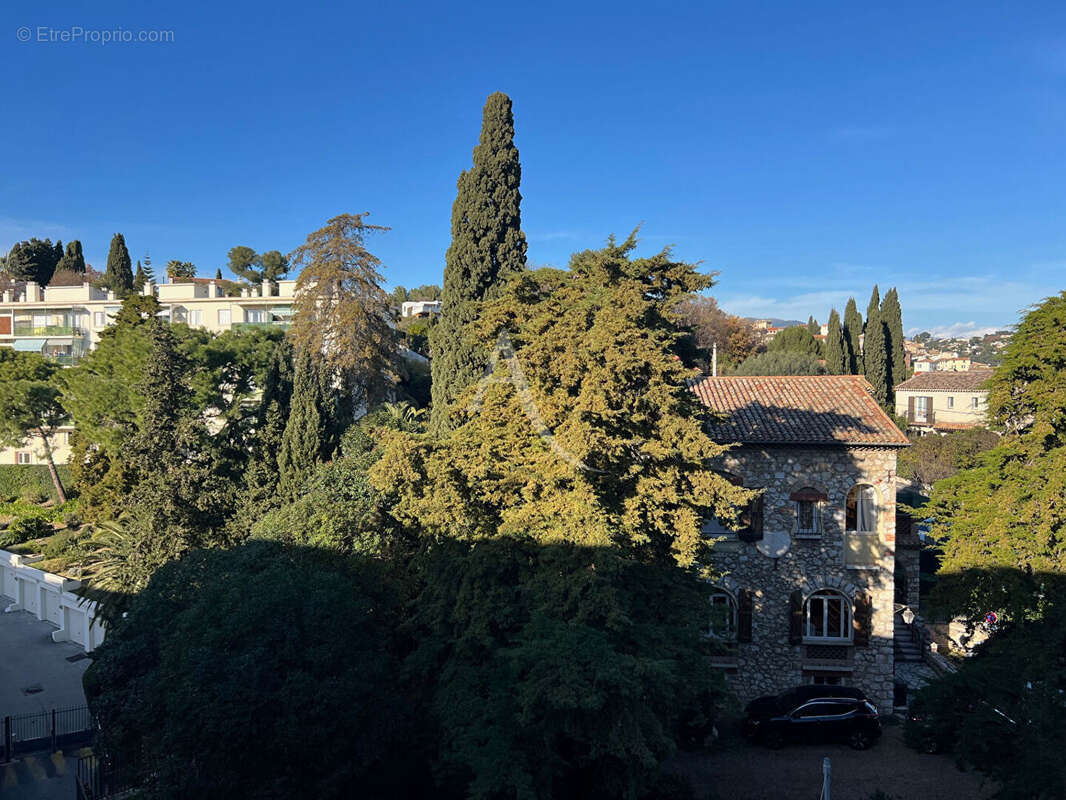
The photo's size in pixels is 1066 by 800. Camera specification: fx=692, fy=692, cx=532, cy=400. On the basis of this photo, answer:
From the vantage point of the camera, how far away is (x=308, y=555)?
51.3ft

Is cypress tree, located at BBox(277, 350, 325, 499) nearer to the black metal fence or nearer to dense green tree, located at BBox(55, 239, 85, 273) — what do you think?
the black metal fence

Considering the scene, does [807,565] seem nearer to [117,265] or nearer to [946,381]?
[946,381]

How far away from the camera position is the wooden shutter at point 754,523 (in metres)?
18.3

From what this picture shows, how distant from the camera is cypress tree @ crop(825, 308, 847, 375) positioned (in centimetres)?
4928

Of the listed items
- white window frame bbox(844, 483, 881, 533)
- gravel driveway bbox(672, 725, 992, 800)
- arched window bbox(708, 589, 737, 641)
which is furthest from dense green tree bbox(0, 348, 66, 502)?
white window frame bbox(844, 483, 881, 533)

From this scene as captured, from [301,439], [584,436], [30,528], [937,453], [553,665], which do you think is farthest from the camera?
[937,453]

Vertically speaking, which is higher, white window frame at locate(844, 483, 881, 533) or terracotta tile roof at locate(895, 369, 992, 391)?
terracotta tile roof at locate(895, 369, 992, 391)

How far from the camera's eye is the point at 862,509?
18078mm

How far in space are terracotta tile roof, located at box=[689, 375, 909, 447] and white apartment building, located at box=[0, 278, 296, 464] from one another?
30.3 metres

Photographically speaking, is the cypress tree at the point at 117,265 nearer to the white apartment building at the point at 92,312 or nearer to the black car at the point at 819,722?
the white apartment building at the point at 92,312

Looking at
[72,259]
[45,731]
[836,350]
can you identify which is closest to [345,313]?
[45,731]

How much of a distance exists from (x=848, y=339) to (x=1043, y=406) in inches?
1596

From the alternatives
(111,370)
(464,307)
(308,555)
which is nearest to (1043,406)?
(464,307)

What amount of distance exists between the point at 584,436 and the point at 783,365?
37.3 metres
